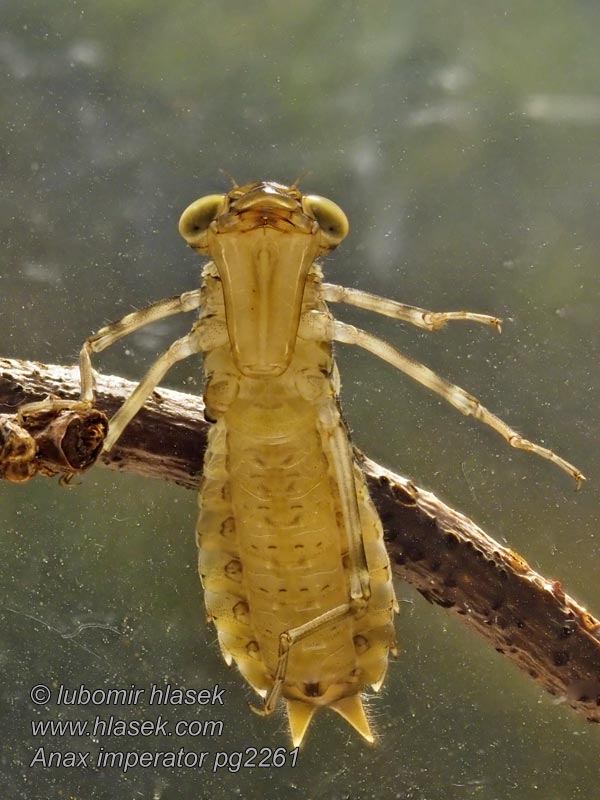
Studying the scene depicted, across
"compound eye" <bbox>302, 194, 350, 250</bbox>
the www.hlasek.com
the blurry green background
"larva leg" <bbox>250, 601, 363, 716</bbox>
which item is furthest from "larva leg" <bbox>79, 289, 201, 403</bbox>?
the www.hlasek.com

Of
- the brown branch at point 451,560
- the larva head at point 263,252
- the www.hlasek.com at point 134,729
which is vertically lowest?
the www.hlasek.com at point 134,729

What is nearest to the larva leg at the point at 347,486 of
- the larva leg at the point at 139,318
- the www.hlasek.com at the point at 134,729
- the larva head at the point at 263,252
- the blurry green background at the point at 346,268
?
the larva head at the point at 263,252

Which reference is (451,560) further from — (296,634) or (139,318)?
(139,318)

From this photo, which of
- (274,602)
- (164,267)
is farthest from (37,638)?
(164,267)

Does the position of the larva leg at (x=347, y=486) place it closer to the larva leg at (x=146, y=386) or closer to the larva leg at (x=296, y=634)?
the larva leg at (x=296, y=634)

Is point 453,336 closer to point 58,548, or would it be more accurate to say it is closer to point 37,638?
point 58,548

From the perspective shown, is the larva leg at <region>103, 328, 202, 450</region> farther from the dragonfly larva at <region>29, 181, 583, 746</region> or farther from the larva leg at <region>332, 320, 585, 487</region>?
the larva leg at <region>332, 320, 585, 487</region>
